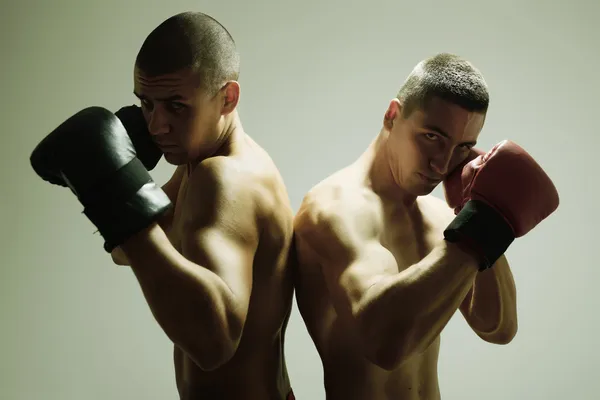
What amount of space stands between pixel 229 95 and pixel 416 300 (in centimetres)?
46

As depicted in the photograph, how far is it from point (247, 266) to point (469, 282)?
0.33m

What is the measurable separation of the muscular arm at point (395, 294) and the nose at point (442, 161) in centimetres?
17

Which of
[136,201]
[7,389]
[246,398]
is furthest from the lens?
[7,389]

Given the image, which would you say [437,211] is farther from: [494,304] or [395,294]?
[395,294]

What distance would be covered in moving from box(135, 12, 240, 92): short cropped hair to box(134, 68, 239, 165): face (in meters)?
0.01

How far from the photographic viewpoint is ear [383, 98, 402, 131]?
154 centimetres

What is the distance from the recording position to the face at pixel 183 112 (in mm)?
1435

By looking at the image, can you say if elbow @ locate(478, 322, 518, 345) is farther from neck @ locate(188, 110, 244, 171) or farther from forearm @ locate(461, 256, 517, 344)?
neck @ locate(188, 110, 244, 171)

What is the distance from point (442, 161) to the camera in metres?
1.49

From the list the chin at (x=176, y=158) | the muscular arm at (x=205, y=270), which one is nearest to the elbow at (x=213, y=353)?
the muscular arm at (x=205, y=270)

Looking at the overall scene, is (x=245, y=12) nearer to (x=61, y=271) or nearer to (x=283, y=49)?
(x=283, y=49)

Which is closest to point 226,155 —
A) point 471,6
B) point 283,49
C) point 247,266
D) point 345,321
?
point 247,266

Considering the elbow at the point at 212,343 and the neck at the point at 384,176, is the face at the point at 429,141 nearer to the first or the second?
the neck at the point at 384,176

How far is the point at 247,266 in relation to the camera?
1385mm
